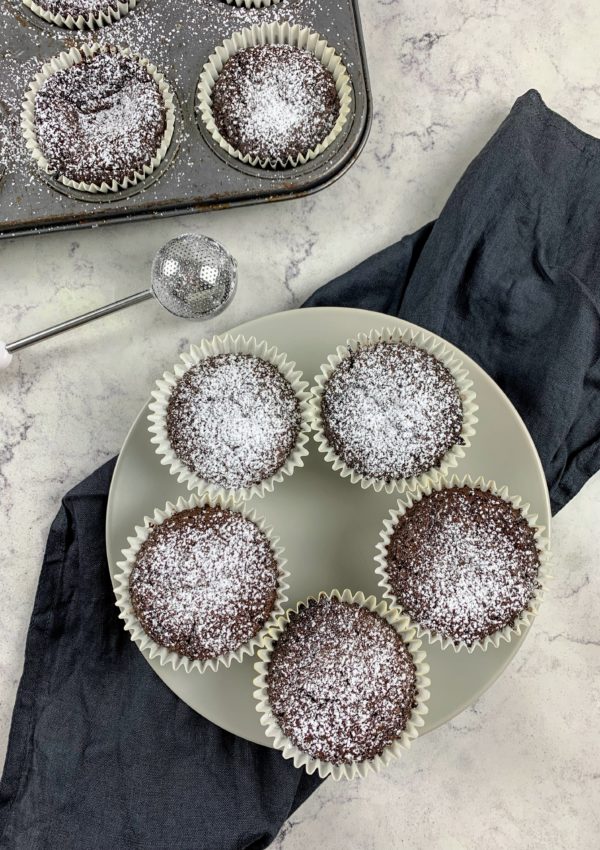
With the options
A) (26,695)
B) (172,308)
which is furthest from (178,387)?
(26,695)

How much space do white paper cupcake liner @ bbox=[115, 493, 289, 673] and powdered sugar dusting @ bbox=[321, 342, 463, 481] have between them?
0.32m

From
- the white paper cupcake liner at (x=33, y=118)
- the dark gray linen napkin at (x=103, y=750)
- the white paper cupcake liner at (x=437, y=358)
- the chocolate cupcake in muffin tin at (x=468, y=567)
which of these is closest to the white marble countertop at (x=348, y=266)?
the dark gray linen napkin at (x=103, y=750)

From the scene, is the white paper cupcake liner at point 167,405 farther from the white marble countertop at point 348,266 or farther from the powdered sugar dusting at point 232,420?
the white marble countertop at point 348,266

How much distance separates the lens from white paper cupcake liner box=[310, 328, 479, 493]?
1.95 meters

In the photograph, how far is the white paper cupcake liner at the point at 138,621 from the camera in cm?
193

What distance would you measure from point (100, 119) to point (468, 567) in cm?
147

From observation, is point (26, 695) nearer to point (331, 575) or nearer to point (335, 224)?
point (331, 575)

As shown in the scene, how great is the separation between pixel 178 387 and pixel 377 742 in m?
0.98

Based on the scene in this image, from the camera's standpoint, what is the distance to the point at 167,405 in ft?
6.51

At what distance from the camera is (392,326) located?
2.04 m

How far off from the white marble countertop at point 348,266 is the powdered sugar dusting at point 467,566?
1.66 ft

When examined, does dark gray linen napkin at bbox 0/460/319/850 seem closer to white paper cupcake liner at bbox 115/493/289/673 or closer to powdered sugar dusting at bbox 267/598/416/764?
white paper cupcake liner at bbox 115/493/289/673

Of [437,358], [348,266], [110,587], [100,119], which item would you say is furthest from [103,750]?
[100,119]

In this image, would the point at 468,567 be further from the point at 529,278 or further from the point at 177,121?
the point at 177,121
